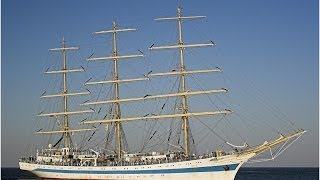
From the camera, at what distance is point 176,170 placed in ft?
201

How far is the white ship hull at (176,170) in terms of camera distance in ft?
195

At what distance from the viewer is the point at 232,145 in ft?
194

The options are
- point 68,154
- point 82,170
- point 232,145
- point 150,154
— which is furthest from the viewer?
point 68,154

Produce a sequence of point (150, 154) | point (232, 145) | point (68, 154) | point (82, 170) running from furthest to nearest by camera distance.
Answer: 1. point (68, 154)
2. point (82, 170)
3. point (150, 154)
4. point (232, 145)

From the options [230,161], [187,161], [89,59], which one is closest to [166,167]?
[187,161]

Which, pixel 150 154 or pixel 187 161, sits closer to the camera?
pixel 187 161

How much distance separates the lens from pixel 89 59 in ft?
242

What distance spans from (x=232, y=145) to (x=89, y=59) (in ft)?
78.2

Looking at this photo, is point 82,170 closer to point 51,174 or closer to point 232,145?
point 51,174

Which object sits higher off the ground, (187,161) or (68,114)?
(68,114)

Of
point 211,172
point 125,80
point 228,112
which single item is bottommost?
point 211,172

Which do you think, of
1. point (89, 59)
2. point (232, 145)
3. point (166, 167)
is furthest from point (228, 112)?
point (89, 59)

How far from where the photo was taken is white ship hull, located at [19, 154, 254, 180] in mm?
59469

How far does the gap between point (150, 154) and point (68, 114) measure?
769 inches
